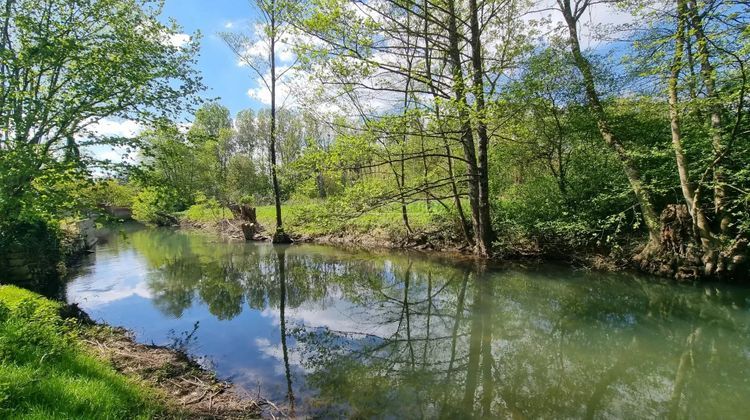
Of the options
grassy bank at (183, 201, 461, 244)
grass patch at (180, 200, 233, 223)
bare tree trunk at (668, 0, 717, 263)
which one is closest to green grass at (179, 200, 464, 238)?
grassy bank at (183, 201, 461, 244)

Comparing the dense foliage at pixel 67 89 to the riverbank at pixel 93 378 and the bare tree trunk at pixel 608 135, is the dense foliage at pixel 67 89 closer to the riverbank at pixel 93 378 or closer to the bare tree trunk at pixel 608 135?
the riverbank at pixel 93 378

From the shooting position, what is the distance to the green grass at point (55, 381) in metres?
3.56

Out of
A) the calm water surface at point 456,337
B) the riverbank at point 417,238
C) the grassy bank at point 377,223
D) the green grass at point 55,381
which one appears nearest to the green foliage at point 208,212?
the riverbank at point 417,238

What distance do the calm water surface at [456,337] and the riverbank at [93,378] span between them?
0.69 meters

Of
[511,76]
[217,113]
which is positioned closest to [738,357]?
[511,76]

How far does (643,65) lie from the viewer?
10445 millimetres

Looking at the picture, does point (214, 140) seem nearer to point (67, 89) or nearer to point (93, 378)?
point (67, 89)

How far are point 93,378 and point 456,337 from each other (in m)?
5.70

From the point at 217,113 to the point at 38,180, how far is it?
4448 cm

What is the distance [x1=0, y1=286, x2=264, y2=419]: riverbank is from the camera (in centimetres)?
370

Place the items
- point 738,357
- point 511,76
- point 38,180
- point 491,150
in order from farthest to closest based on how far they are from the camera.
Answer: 1. point 491,150
2. point 511,76
3. point 38,180
4. point 738,357

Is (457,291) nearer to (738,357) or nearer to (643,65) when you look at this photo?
(738,357)

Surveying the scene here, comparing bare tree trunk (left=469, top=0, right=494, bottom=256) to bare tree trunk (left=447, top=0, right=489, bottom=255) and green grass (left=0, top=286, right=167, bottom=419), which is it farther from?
green grass (left=0, top=286, right=167, bottom=419)

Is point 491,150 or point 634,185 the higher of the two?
point 491,150
